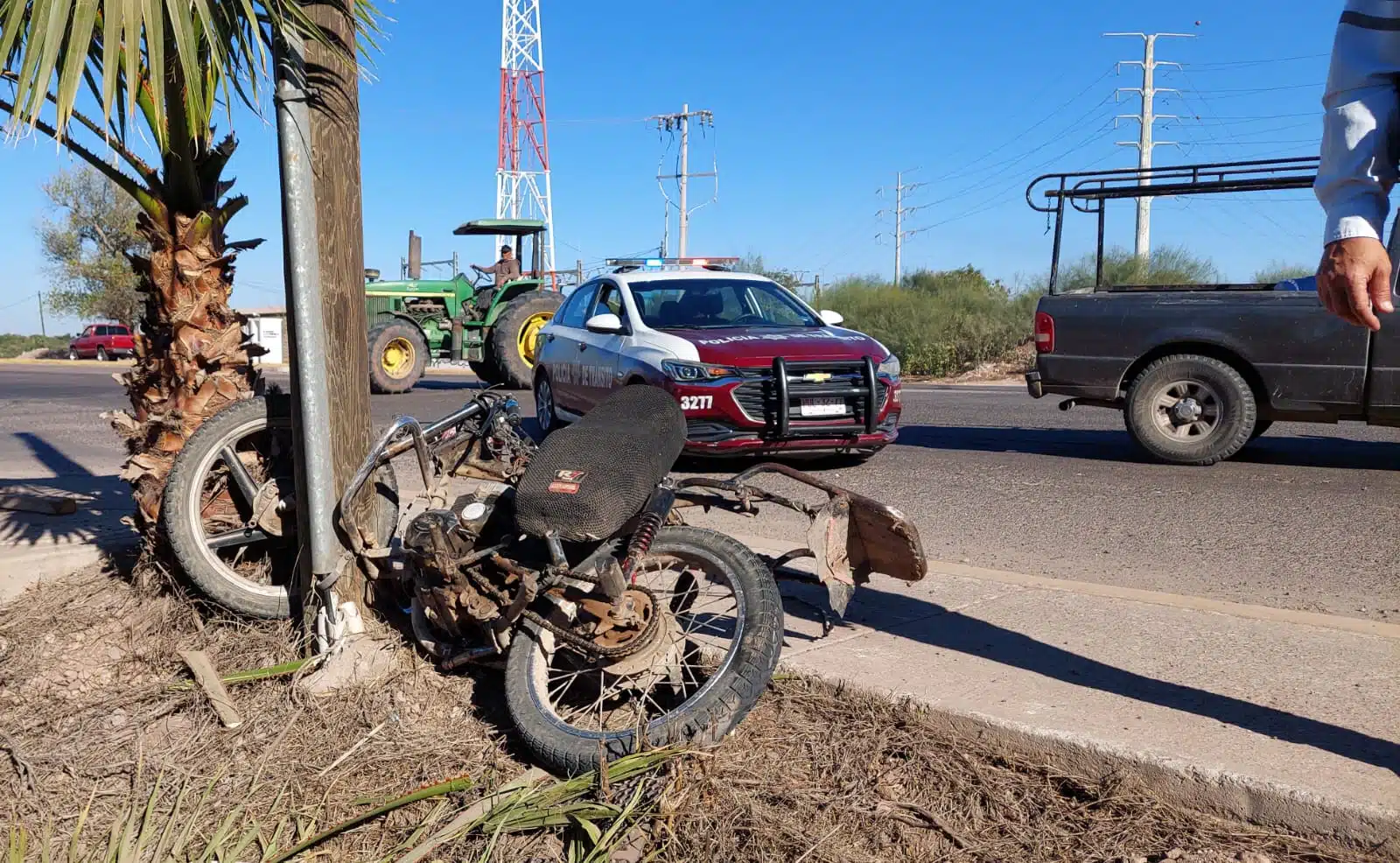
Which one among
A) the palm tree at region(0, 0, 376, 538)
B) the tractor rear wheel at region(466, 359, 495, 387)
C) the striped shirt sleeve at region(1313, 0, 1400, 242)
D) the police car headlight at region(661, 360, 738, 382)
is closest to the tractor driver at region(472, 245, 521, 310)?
the tractor rear wheel at region(466, 359, 495, 387)

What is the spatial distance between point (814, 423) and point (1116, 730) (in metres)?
5.32

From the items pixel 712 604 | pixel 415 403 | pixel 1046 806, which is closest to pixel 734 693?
pixel 712 604

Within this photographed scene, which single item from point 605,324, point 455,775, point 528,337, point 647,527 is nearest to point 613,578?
point 647,527

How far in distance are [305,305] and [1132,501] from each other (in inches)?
210

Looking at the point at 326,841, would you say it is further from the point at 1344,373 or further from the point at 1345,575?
the point at 1344,373

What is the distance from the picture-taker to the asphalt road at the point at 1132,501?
17.7ft

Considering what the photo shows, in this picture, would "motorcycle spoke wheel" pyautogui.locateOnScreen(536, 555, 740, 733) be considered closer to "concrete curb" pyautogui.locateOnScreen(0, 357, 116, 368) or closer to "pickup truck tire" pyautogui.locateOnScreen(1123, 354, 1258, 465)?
"pickup truck tire" pyautogui.locateOnScreen(1123, 354, 1258, 465)

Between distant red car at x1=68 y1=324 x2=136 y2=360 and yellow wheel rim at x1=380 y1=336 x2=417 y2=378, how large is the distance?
34368 millimetres

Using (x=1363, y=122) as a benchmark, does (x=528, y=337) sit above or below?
below

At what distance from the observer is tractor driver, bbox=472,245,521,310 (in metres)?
19.2

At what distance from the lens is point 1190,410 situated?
8.76 metres

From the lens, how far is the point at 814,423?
836cm

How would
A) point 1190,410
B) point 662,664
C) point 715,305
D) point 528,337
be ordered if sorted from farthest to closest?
point 528,337 < point 715,305 < point 1190,410 < point 662,664

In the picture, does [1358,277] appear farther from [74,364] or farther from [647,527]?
[74,364]
